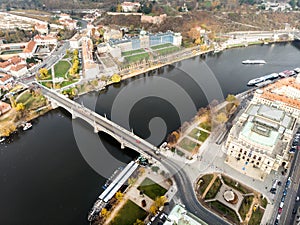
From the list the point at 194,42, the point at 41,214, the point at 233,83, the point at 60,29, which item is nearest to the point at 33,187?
the point at 41,214

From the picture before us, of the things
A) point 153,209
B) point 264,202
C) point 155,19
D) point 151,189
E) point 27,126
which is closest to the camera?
point 153,209

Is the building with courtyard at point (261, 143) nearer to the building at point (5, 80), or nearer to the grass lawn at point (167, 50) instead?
the grass lawn at point (167, 50)

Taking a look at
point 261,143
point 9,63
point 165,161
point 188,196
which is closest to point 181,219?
point 188,196

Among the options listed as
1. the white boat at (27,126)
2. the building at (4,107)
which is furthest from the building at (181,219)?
the building at (4,107)

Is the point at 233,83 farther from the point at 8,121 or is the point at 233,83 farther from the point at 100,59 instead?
the point at 8,121

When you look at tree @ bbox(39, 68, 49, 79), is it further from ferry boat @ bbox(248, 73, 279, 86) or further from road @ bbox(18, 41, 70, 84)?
ferry boat @ bbox(248, 73, 279, 86)

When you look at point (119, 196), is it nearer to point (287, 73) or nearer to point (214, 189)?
point (214, 189)
